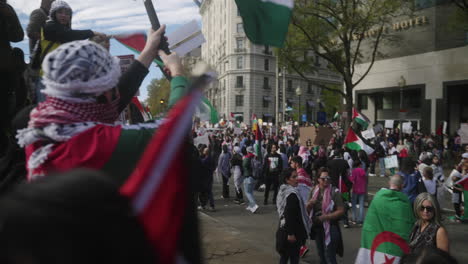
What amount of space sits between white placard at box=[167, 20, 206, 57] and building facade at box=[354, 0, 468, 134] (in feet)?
83.3

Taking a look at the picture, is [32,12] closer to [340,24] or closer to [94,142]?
[94,142]

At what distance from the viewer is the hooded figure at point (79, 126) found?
1562mm

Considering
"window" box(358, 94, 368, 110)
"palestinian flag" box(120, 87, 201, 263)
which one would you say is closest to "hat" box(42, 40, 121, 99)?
"palestinian flag" box(120, 87, 201, 263)

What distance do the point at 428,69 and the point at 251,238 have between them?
25.1 m

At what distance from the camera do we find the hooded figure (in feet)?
5.12

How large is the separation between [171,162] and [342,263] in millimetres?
7656

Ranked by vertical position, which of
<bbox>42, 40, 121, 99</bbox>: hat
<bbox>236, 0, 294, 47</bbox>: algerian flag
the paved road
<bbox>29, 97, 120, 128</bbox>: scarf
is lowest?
the paved road

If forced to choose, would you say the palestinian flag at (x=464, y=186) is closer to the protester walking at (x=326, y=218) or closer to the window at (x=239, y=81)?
the protester walking at (x=326, y=218)

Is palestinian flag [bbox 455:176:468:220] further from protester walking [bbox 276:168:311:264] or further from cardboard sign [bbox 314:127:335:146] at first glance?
cardboard sign [bbox 314:127:335:146]

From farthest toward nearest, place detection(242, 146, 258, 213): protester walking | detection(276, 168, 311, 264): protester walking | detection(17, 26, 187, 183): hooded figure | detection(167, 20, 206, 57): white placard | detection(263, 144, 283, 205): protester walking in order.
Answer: detection(263, 144, 283, 205): protester walking → detection(242, 146, 258, 213): protester walking → detection(276, 168, 311, 264): protester walking → detection(167, 20, 206, 57): white placard → detection(17, 26, 187, 183): hooded figure

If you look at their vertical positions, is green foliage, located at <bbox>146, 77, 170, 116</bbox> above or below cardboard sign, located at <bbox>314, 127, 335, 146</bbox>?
above

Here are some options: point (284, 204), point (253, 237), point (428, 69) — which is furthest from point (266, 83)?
point (284, 204)

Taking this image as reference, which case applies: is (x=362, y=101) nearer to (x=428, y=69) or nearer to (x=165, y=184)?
(x=428, y=69)

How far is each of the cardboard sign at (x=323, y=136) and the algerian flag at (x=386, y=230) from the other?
13.3 m
